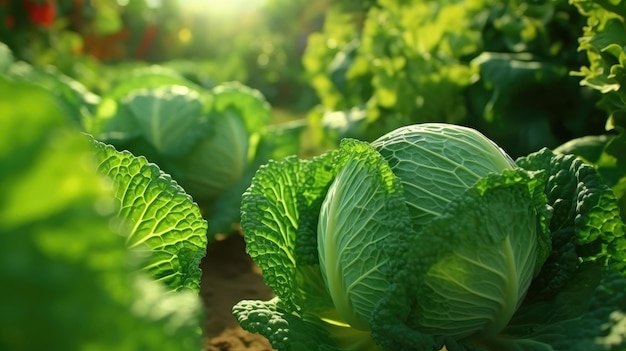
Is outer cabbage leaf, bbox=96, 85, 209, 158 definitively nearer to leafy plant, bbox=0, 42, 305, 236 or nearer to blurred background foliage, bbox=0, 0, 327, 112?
leafy plant, bbox=0, 42, 305, 236

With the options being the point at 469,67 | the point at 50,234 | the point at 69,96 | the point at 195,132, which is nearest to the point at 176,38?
the point at 69,96

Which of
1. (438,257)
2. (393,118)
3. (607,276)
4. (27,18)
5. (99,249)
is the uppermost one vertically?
(27,18)

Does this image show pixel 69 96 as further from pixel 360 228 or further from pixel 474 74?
pixel 360 228

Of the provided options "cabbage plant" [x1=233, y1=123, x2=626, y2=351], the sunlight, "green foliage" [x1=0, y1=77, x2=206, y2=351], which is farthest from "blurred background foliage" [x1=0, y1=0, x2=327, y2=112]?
"green foliage" [x1=0, y1=77, x2=206, y2=351]

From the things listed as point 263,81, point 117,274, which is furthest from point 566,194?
point 263,81

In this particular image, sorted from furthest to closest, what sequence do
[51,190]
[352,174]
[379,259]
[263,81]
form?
[263,81] < [352,174] < [379,259] < [51,190]

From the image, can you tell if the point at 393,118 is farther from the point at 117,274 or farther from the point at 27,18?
the point at 27,18
